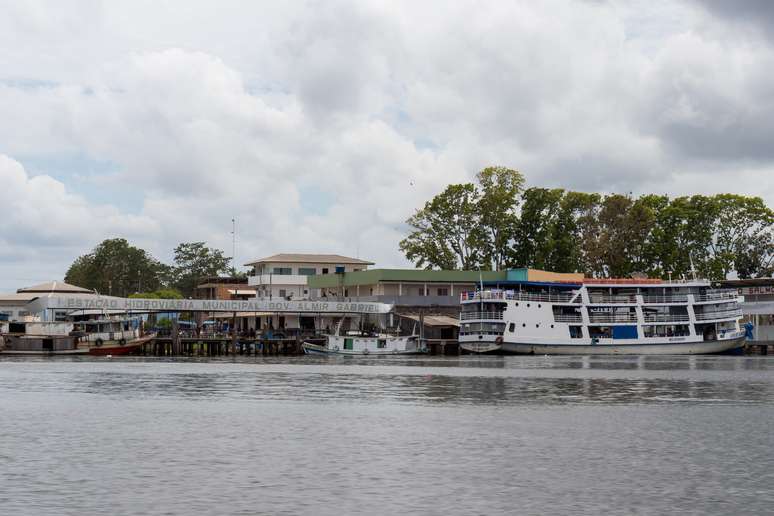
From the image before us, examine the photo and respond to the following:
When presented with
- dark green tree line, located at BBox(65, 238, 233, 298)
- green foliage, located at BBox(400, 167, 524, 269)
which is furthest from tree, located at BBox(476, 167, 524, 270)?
dark green tree line, located at BBox(65, 238, 233, 298)

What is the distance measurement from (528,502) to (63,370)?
169ft

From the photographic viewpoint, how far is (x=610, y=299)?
326ft

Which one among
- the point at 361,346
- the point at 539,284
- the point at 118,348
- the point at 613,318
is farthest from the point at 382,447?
the point at 613,318

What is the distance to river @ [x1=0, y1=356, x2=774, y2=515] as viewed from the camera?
2138 cm

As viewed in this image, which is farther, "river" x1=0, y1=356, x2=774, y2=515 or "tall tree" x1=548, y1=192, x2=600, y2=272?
"tall tree" x1=548, y1=192, x2=600, y2=272

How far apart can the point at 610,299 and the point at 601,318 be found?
2.27m

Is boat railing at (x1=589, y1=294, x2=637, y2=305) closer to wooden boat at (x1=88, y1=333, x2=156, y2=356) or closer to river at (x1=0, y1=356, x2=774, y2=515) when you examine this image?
river at (x1=0, y1=356, x2=774, y2=515)

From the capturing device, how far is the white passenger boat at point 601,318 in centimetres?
9569

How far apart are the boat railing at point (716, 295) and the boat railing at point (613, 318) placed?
7.07m

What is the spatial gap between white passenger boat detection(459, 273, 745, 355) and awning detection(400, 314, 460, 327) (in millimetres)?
6498

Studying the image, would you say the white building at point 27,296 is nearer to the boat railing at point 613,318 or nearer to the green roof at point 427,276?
the green roof at point 427,276

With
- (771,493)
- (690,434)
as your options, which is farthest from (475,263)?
(771,493)

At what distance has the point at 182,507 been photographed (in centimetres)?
2028

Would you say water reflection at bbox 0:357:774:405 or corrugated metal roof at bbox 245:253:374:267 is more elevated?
corrugated metal roof at bbox 245:253:374:267
